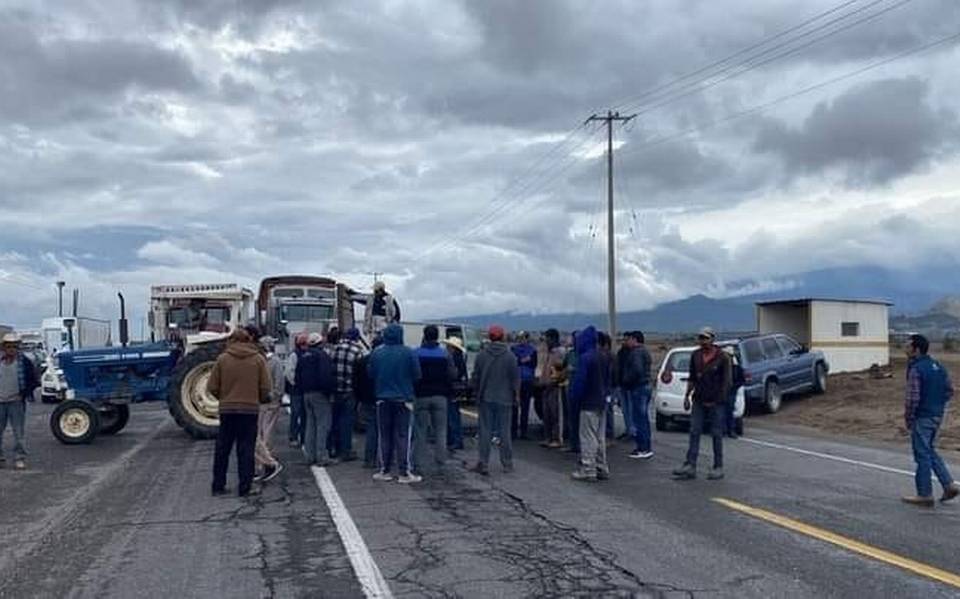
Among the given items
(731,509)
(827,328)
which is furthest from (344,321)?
(731,509)

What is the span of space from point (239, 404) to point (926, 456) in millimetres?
7065

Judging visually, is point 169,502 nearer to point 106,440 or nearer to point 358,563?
point 358,563

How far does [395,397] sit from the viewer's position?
13.5 metres

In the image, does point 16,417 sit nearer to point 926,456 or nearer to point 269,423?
point 269,423

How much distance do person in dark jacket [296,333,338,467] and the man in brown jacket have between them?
1.91 m

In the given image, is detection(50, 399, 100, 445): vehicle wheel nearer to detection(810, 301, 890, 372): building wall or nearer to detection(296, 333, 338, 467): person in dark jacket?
detection(296, 333, 338, 467): person in dark jacket

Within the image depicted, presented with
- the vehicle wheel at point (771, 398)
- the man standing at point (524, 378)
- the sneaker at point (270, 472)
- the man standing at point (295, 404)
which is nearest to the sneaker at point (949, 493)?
the sneaker at point (270, 472)

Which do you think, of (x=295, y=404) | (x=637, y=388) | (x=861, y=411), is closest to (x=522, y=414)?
(x=637, y=388)

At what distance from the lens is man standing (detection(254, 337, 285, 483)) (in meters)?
13.4

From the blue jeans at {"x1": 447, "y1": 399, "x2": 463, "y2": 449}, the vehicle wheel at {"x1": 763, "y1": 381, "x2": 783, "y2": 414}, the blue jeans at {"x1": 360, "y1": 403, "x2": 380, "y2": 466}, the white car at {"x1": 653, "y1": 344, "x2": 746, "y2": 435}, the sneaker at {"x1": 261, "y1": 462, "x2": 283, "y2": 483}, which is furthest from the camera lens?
the vehicle wheel at {"x1": 763, "y1": 381, "x2": 783, "y2": 414}

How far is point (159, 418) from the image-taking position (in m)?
25.7

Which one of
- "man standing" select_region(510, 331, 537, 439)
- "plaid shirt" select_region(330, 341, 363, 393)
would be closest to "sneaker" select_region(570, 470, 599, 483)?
"plaid shirt" select_region(330, 341, 363, 393)

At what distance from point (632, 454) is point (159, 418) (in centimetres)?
→ 1313

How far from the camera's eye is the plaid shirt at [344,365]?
14.7 metres
